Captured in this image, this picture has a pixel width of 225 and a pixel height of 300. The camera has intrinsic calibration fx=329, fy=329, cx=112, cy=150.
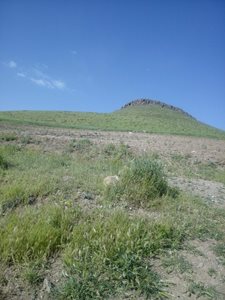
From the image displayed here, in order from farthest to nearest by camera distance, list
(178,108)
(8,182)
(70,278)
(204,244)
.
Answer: (178,108), (8,182), (204,244), (70,278)

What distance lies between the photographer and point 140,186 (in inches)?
230

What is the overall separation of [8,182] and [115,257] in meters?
2.85

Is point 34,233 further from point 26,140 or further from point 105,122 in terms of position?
point 105,122

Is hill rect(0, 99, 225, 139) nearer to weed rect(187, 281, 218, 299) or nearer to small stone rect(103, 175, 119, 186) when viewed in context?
small stone rect(103, 175, 119, 186)

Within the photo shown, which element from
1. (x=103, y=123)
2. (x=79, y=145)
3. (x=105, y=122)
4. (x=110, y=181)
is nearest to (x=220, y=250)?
(x=110, y=181)

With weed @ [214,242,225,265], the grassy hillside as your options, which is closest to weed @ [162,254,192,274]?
weed @ [214,242,225,265]

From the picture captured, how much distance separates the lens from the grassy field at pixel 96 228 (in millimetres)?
3646

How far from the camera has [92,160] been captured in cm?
913

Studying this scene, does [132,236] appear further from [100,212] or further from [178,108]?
[178,108]

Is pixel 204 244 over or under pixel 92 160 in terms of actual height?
under

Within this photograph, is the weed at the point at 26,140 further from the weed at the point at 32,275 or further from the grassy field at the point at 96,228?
the weed at the point at 32,275

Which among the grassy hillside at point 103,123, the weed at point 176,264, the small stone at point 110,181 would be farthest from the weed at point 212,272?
the grassy hillside at point 103,123

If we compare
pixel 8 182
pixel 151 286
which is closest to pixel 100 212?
pixel 151 286

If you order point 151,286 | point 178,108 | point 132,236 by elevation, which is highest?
point 178,108
